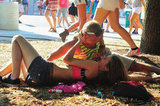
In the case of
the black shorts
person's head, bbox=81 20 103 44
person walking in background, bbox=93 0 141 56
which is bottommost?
the black shorts

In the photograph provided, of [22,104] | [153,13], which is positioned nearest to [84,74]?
[22,104]

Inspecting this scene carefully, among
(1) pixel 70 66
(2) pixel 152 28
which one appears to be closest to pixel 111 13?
(2) pixel 152 28

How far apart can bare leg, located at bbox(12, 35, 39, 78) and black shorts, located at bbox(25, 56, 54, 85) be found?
78mm

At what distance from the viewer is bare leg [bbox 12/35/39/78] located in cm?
348

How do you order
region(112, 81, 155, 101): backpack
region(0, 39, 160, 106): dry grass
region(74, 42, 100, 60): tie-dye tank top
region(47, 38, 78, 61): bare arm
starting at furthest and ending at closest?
region(47, 38, 78, 61): bare arm < region(74, 42, 100, 60): tie-dye tank top < region(112, 81, 155, 101): backpack < region(0, 39, 160, 106): dry grass

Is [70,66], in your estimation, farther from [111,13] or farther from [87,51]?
[111,13]

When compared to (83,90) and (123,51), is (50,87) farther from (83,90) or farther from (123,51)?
(123,51)

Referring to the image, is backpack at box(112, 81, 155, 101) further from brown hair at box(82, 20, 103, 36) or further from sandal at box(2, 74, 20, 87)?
sandal at box(2, 74, 20, 87)

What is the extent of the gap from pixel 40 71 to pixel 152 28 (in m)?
3.14

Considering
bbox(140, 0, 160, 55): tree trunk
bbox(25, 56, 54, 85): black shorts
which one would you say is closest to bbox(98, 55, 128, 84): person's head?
bbox(25, 56, 54, 85): black shorts

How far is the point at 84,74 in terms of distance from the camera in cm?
351

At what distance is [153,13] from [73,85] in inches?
120

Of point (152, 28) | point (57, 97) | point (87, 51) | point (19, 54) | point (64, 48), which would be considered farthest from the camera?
point (152, 28)

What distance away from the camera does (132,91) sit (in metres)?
3.14
